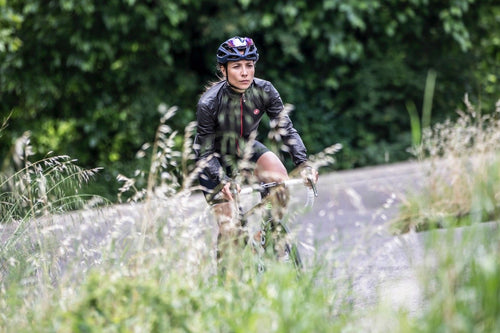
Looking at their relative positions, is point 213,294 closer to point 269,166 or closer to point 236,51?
point 269,166

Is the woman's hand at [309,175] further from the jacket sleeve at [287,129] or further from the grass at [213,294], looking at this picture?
the grass at [213,294]

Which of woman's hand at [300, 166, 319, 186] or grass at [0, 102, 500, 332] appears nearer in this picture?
grass at [0, 102, 500, 332]

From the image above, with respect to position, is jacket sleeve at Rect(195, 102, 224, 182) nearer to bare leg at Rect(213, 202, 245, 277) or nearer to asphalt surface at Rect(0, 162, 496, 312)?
bare leg at Rect(213, 202, 245, 277)

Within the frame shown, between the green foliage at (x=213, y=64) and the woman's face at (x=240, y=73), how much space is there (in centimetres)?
485

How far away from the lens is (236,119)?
4.85m

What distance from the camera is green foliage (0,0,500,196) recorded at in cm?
1001

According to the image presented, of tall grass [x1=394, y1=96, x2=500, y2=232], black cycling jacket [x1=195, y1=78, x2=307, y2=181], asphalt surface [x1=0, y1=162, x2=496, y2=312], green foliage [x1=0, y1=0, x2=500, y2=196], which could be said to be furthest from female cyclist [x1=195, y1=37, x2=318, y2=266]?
green foliage [x1=0, y1=0, x2=500, y2=196]

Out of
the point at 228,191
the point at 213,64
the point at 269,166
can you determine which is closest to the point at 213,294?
the point at 228,191

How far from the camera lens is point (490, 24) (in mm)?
11859

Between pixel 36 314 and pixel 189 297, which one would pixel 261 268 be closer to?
pixel 189 297

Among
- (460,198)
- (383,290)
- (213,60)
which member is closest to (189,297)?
(383,290)

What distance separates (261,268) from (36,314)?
124 centimetres

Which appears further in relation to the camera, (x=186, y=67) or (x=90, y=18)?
(x=186, y=67)

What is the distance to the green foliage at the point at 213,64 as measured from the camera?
10.0m
